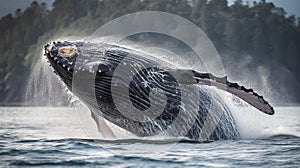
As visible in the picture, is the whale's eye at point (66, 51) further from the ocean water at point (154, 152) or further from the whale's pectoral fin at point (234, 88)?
the whale's pectoral fin at point (234, 88)

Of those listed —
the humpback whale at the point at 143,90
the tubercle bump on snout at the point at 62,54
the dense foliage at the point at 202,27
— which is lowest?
the humpback whale at the point at 143,90

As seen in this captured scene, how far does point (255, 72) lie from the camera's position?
77.0 m

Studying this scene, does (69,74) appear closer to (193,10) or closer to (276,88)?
(276,88)

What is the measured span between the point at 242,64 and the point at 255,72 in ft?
13.3

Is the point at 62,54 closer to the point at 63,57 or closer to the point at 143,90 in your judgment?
the point at 63,57

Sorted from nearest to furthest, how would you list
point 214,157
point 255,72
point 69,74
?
point 214,157, point 69,74, point 255,72

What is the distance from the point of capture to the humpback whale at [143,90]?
9.59 m

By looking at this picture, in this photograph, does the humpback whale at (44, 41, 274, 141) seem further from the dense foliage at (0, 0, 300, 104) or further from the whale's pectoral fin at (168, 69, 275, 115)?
the dense foliage at (0, 0, 300, 104)

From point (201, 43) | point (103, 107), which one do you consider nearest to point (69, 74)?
point (103, 107)

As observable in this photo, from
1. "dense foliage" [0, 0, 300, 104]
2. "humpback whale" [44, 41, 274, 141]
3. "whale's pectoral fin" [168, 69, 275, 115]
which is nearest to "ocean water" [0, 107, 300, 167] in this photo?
"humpback whale" [44, 41, 274, 141]

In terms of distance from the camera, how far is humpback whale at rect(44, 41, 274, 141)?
31.4ft

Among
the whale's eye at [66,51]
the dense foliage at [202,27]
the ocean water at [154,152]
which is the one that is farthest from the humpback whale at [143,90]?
the dense foliage at [202,27]

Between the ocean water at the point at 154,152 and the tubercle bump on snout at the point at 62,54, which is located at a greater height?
the tubercle bump on snout at the point at 62,54

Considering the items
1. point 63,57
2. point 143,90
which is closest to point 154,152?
point 143,90
